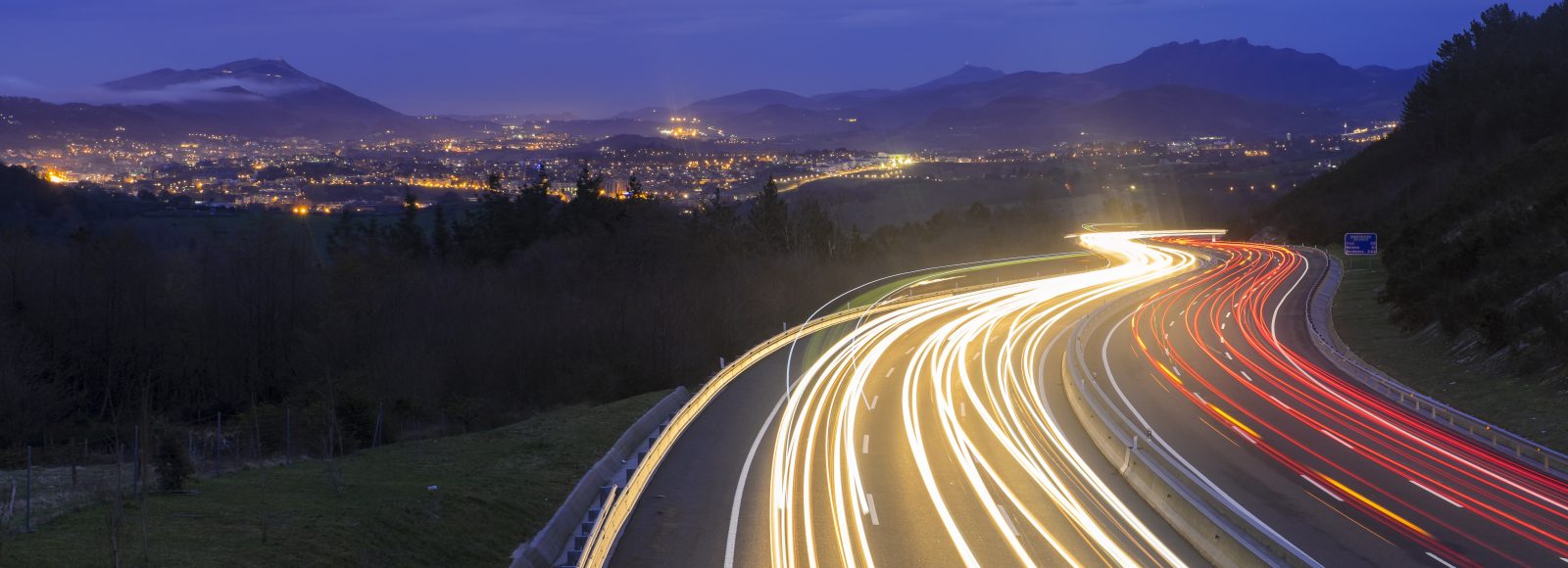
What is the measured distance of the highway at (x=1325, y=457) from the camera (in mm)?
16359

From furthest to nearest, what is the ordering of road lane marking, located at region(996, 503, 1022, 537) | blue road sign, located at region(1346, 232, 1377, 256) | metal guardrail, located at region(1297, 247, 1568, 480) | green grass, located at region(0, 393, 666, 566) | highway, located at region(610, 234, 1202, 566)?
blue road sign, located at region(1346, 232, 1377, 256)
metal guardrail, located at region(1297, 247, 1568, 480)
road lane marking, located at region(996, 503, 1022, 537)
highway, located at region(610, 234, 1202, 566)
green grass, located at region(0, 393, 666, 566)

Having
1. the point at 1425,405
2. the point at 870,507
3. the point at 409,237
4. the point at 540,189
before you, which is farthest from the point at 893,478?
the point at 540,189

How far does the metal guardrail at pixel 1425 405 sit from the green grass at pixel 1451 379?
19.8 inches

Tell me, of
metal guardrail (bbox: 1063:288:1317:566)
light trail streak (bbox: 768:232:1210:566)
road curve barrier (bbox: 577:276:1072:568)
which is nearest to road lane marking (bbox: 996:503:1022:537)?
light trail streak (bbox: 768:232:1210:566)

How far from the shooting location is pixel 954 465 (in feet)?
74.3

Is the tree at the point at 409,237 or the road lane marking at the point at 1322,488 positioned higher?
the road lane marking at the point at 1322,488

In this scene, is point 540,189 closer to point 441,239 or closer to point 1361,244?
point 441,239

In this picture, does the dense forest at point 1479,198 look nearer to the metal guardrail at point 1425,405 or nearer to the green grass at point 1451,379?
the green grass at point 1451,379

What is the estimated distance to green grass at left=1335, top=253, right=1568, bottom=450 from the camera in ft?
81.1

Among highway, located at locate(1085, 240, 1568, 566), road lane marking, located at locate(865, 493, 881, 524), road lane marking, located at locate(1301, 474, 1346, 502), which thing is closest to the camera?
highway, located at locate(1085, 240, 1568, 566)

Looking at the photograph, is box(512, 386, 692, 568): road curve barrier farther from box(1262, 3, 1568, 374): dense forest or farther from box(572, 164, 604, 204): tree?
box(572, 164, 604, 204): tree

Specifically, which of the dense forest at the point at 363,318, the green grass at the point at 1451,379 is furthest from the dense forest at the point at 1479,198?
the dense forest at the point at 363,318

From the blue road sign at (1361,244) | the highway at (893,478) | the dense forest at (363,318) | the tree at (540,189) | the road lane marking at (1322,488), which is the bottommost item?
the dense forest at (363,318)

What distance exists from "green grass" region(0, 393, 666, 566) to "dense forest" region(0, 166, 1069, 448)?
5677 millimetres
